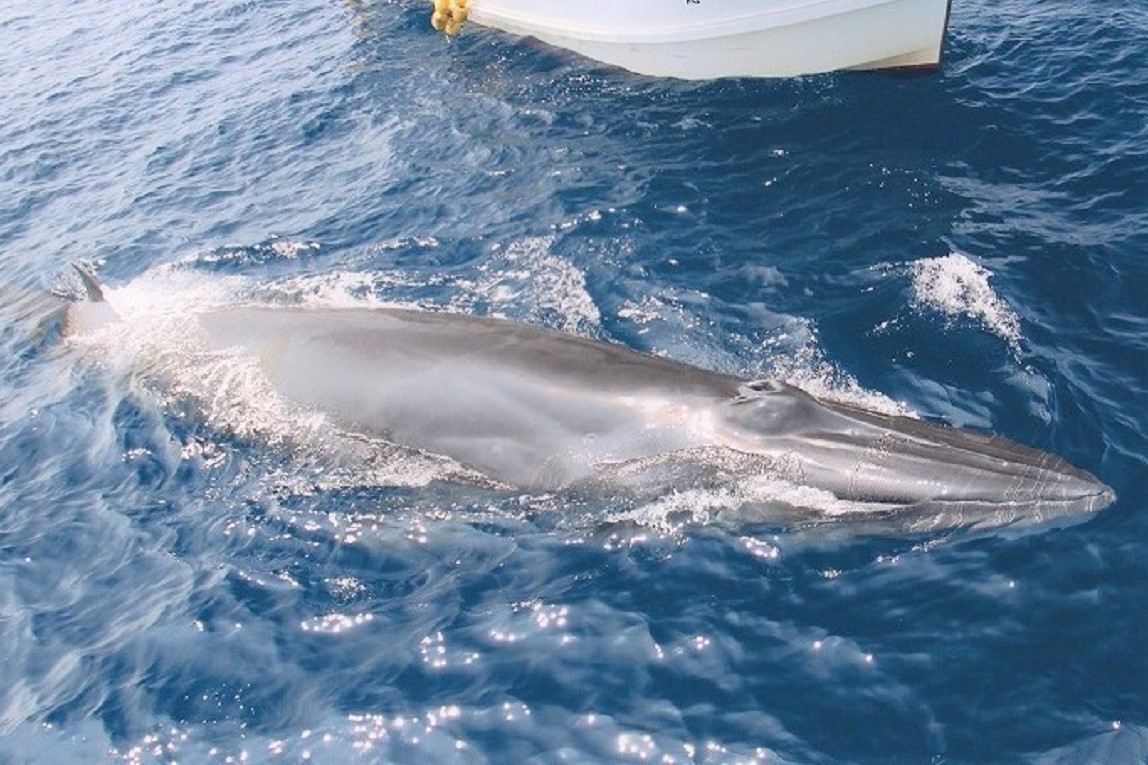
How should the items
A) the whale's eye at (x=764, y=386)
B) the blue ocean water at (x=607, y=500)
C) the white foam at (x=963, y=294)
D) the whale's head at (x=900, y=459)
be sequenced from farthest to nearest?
the white foam at (x=963, y=294), the whale's eye at (x=764, y=386), the whale's head at (x=900, y=459), the blue ocean water at (x=607, y=500)

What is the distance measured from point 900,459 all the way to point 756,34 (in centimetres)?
1154

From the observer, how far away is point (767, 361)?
11516 millimetres

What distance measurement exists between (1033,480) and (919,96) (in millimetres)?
10392

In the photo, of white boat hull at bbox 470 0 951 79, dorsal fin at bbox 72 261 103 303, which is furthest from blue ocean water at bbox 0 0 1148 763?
dorsal fin at bbox 72 261 103 303

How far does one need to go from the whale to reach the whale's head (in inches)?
0.5

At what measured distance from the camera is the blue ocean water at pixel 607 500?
26.4ft

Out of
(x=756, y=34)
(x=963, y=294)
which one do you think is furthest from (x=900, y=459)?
(x=756, y=34)

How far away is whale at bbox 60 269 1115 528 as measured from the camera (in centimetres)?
866

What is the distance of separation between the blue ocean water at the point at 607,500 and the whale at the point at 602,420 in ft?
1.39

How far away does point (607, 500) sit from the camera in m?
9.55

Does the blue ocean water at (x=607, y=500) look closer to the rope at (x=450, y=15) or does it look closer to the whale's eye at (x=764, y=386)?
the whale's eye at (x=764, y=386)

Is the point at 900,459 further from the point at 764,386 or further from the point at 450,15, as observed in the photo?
the point at 450,15

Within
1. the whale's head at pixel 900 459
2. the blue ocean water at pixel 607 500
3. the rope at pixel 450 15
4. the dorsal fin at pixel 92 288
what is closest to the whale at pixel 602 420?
the whale's head at pixel 900 459

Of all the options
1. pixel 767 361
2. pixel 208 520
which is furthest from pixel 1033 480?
pixel 208 520
